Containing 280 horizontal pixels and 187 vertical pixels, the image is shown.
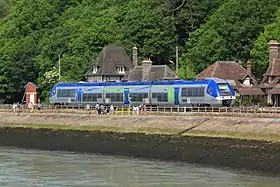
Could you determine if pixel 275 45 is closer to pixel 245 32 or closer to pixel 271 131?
pixel 245 32

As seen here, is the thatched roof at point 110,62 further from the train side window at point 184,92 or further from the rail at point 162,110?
the train side window at point 184,92

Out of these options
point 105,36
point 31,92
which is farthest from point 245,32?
point 31,92

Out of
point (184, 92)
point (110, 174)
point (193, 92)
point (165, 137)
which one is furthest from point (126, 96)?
point (110, 174)

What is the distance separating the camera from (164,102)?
69.0 metres

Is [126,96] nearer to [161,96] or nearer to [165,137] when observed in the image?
[161,96]

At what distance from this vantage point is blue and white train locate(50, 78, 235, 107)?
64438 millimetres

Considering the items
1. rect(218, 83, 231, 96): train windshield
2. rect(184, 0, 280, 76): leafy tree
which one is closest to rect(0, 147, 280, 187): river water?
rect(218, 83, 231, 96): train windshield

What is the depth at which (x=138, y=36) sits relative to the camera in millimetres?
108000

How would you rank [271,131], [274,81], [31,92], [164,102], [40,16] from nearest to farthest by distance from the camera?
1. [271,131]
2. [164,102]
3. [274,81]
4. [31,92]
5. [40,16]

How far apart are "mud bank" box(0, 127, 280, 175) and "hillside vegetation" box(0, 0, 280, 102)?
34.6m

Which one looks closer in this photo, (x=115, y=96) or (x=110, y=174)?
(x=110, y=174)

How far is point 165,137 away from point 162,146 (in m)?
2.11

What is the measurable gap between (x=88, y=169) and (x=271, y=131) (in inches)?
504

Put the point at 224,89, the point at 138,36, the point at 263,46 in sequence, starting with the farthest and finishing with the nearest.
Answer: the point at 138,36 → the point at 263,46 → the point at 224,89
